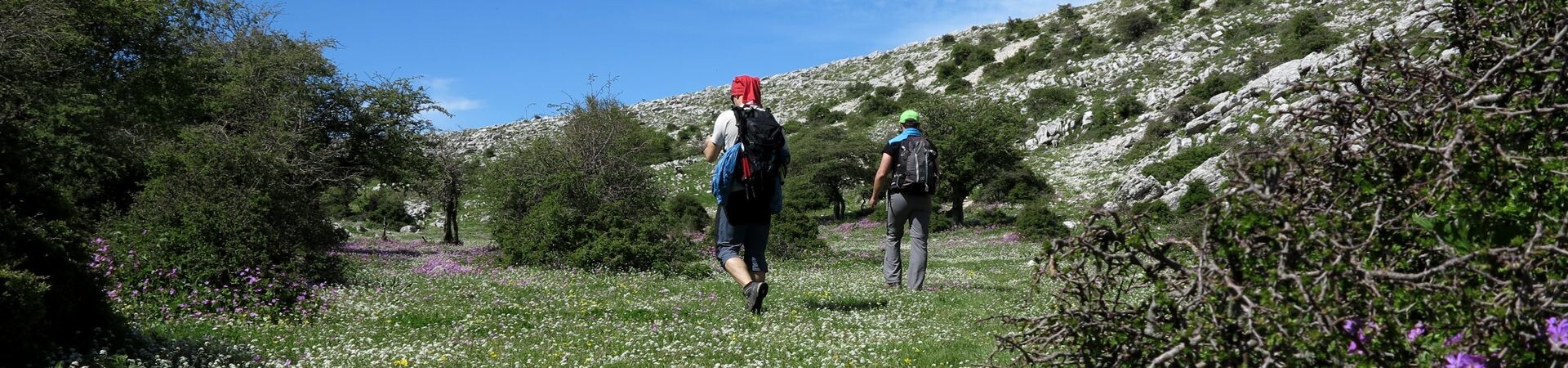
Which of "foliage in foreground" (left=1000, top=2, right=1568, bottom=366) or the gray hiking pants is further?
the gray hiking pants

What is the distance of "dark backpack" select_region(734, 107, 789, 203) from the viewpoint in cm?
809

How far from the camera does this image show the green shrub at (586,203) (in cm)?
1648

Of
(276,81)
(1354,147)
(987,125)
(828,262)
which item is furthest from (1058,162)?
(1354,147)

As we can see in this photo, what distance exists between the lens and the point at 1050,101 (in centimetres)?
6569

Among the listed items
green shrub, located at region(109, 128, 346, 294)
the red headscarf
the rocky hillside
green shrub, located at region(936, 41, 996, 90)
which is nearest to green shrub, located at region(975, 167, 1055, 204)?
the rocky hillside

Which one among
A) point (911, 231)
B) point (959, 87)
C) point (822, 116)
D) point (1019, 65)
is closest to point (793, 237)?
point (911, 231)

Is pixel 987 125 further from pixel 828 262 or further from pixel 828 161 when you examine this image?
pixel 828 262

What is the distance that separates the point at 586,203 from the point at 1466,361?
19.9 meters

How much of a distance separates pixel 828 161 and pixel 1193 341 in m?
48.1

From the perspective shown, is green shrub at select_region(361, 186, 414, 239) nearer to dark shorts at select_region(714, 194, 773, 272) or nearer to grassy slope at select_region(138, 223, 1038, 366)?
grassy slope at select_region(138, 223, 1038, 366)

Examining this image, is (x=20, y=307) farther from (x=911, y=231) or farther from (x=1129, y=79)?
(x=1129, y=79)

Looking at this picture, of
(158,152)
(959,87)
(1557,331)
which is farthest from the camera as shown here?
(959,87)

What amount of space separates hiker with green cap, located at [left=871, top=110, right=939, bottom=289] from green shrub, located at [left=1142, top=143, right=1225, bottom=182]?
2960 centimetres

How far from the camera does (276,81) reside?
96.5 feet
